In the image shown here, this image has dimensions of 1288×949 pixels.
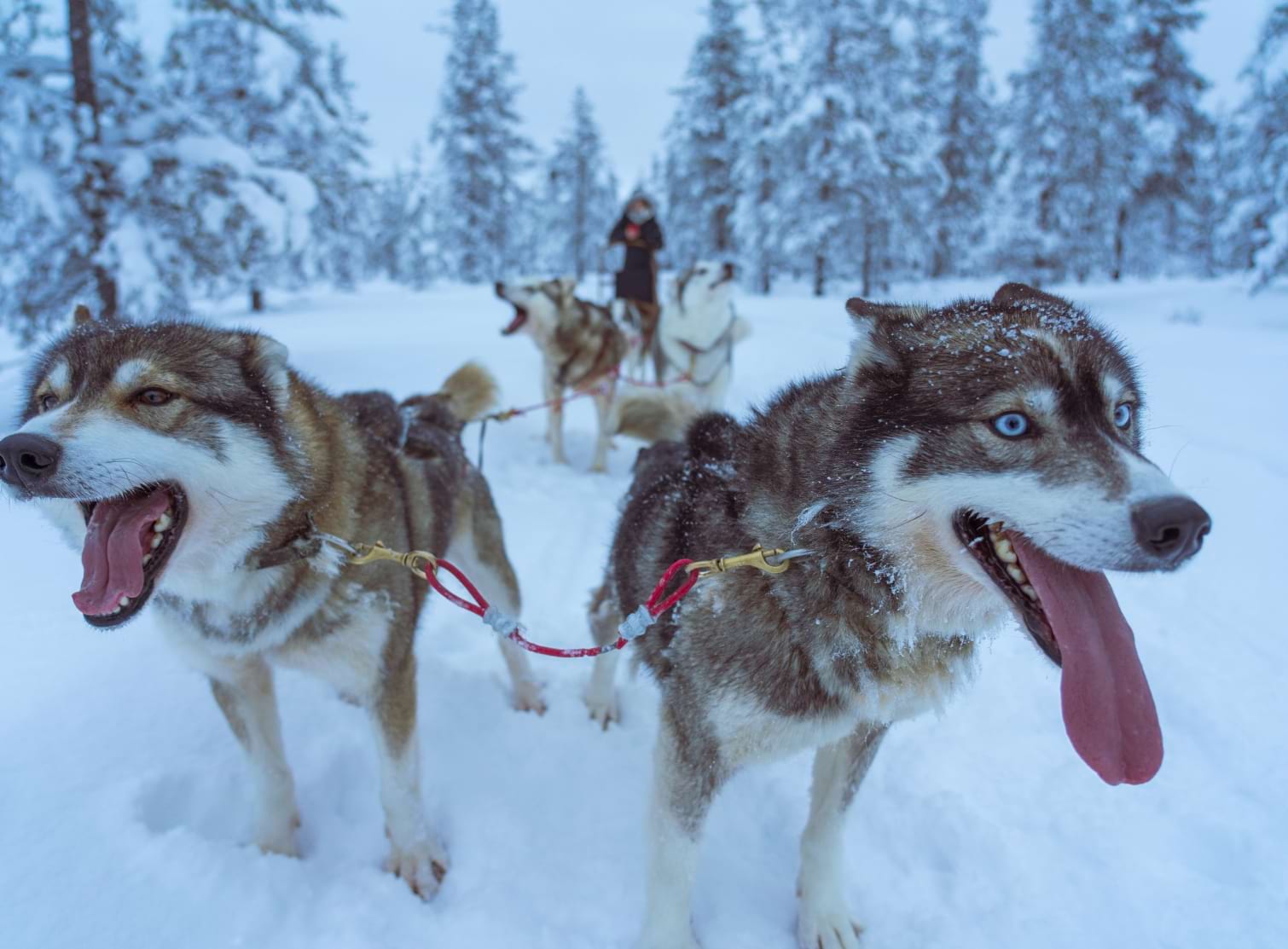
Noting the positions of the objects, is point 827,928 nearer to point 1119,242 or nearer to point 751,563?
point 751,563

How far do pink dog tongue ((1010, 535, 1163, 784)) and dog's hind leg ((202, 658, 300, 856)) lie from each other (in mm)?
2017

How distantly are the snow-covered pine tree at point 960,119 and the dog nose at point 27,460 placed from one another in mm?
25267

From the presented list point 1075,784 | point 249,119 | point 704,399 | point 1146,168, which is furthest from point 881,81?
point 1075,784

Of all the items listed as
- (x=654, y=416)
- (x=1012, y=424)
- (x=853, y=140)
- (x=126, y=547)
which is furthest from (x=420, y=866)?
(x=853, y=140)

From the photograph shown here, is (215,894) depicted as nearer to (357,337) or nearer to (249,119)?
(357,337)

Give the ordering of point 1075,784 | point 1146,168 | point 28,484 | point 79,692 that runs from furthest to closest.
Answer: point 1146,168, point 79,692, point 1075,784, point 28,484

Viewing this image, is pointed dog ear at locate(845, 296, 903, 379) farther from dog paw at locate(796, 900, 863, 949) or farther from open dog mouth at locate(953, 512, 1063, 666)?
dog paw at locate(796, 900, 863, 949)

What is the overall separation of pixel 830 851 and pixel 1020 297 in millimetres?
1540

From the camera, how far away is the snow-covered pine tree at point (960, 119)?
23.2 m

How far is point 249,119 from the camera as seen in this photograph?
14727mm

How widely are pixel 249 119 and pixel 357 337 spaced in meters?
8.00

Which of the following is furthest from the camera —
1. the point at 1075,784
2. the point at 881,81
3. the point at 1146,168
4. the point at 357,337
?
the point at 881,81

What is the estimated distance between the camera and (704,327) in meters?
6.74

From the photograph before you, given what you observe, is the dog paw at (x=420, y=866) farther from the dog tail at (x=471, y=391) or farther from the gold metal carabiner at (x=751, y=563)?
the dog tail at (x=471, y=391)
